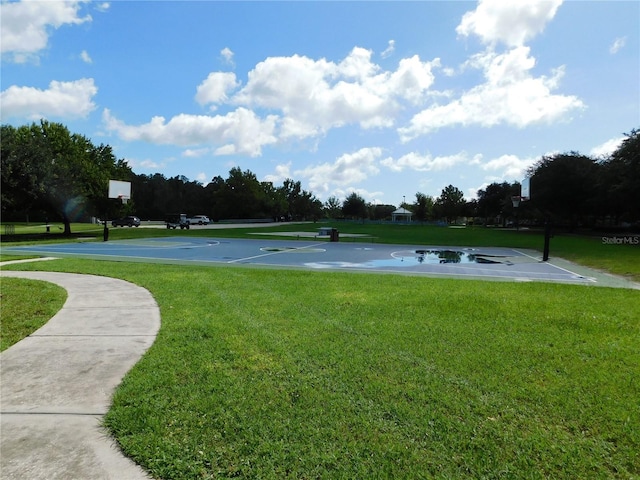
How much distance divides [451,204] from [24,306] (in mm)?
95411

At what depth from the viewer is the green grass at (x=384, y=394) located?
267 centimetres

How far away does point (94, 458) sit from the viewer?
2670mm

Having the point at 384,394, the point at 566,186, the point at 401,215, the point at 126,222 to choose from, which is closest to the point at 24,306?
the point at 384,394

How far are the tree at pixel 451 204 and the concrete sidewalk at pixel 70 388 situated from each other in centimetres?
9468

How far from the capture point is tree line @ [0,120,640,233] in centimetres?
2664

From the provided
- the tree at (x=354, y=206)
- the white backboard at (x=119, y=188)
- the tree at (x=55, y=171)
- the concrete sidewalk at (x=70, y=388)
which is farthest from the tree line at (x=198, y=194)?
the concrete sidewalk at (x=70, y=388)

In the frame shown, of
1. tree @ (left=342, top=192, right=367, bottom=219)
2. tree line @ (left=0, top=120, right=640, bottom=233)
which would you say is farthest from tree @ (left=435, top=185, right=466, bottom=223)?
tree @ (left=342, top=192, right=367, bottom=219)

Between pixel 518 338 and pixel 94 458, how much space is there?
15.9 feet

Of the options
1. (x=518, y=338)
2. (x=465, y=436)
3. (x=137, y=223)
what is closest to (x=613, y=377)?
(x=518, y=338)

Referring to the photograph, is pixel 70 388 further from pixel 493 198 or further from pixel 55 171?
pixel 493 198

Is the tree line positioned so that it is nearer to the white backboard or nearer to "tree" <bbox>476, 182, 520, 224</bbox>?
"tree" <bbox>476, 182, 520, 224</bbox>

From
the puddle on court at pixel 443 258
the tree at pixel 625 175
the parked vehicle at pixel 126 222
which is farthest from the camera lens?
the parked vehicle at pixel 126 222

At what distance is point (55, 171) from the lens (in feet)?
93.4

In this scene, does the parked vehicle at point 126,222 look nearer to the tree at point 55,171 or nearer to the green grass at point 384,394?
the tree at point 55,171
